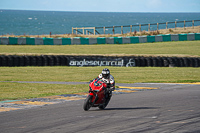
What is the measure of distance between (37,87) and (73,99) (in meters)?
4.47

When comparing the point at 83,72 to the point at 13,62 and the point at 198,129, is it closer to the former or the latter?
the point at 13,62

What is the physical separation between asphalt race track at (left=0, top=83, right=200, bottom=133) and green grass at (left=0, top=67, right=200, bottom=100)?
4.48 metres

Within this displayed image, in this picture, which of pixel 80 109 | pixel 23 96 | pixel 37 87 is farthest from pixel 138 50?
pixel 80 109

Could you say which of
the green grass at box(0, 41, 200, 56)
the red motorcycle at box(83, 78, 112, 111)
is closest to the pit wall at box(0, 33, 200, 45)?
the green grass at box(0, 41, 200, 56)

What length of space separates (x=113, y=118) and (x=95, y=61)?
18139 mm

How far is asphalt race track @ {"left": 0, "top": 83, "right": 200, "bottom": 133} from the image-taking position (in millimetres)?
7875

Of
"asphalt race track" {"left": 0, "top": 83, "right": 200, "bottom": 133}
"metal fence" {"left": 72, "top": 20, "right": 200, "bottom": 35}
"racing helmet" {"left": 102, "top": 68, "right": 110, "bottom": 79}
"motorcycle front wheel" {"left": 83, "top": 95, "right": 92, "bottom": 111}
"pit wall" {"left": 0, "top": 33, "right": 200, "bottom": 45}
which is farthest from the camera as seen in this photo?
"metal fence" {"left": 72, "top": 20, "right": 200, "bottom": 35}

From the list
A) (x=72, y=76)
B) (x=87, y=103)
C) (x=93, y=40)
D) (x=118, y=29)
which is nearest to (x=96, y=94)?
(x=87, y=103)

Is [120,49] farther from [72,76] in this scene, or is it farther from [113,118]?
[113,118]

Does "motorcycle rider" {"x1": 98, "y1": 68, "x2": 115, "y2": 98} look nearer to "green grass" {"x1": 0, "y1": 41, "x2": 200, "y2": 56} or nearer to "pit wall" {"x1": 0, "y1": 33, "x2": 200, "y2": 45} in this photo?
"green grass" {"x1": 0, "y1": 41, "x2": 200, "y2": 56}

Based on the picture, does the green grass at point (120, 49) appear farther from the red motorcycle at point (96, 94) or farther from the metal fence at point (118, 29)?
the red motorcycle at point (96, 94)

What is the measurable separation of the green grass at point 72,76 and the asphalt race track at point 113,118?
14.7 ft

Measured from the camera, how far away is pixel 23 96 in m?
14.3

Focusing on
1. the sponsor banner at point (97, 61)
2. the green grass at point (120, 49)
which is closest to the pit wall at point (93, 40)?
the green grass at point (120, 49)
